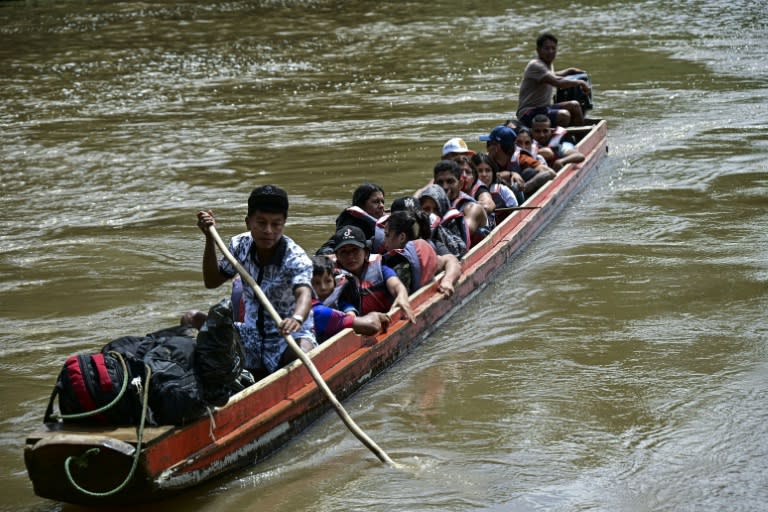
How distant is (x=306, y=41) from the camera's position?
2392cm

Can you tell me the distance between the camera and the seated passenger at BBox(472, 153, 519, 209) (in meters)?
10.1

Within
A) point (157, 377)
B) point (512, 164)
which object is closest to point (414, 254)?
point (157, 377)

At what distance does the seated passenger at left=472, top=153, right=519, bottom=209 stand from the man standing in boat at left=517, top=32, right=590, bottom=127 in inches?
115

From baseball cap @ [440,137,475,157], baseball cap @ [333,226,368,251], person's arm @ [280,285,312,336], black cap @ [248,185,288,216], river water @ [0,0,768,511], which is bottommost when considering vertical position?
river water @ [0,0,768,511]

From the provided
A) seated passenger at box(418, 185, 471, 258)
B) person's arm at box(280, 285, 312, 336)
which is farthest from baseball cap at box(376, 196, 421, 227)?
person's arm at box(280, 285, 312, 336)

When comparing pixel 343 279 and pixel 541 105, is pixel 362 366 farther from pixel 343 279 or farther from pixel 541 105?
pixel 541 105

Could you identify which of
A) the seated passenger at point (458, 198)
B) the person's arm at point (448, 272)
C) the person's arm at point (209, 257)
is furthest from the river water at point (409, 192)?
the person's arm at point (209, 257)

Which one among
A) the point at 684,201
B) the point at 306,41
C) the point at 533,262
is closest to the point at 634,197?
the point at 684,201

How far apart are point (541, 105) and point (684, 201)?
89.0 inches

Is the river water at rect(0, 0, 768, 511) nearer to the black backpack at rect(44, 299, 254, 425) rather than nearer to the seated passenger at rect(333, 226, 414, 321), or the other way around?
the seated passenger at rect(333, 226, 414, 321)

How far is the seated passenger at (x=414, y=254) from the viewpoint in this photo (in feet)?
25.8

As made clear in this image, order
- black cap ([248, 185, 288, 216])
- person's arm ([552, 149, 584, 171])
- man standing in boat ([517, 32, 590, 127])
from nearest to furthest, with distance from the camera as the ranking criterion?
black cap ([248, 185, 288, 216]) → person's arm ([552, 149, 584, 171]) → man standing in boat ([517, 32, 590, 127])

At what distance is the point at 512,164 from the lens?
11148 mm

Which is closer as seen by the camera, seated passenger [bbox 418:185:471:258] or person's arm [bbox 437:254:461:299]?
person's arm [bbox 437:254:461:299]
